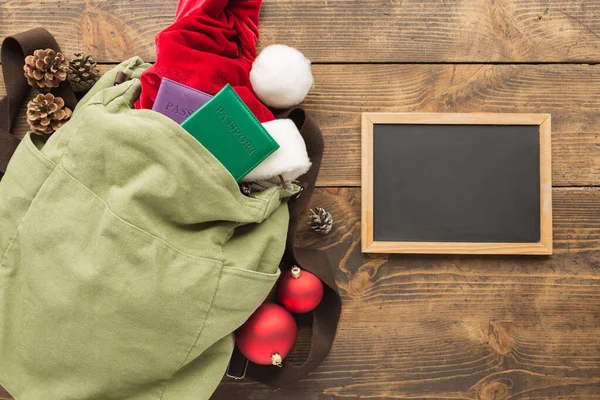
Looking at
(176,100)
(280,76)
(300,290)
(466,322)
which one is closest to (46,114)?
(176,100)

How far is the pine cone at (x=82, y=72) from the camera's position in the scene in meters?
0.70

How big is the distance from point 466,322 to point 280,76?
1.62 feet

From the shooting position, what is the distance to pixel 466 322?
2.43 feet

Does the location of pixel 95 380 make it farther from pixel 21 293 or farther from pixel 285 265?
pixel 285 265

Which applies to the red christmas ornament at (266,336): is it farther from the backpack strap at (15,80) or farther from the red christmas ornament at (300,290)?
the backpack strap at (15,80)

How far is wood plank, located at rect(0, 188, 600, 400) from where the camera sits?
0.74 m

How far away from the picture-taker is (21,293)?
0.62 metres

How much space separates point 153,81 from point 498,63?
0.55 meters

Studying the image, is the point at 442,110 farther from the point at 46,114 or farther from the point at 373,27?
the point at 46,114

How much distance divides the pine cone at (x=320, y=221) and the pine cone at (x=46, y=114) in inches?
16.1

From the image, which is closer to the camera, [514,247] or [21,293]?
[21,293]

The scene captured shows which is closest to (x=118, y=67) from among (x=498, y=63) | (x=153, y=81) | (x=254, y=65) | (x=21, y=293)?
(x=153, y=81)

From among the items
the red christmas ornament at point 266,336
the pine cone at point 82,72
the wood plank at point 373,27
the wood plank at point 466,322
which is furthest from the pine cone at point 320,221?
the pine cone at point 82,72

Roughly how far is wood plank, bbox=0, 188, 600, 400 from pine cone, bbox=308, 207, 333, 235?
21 mm
